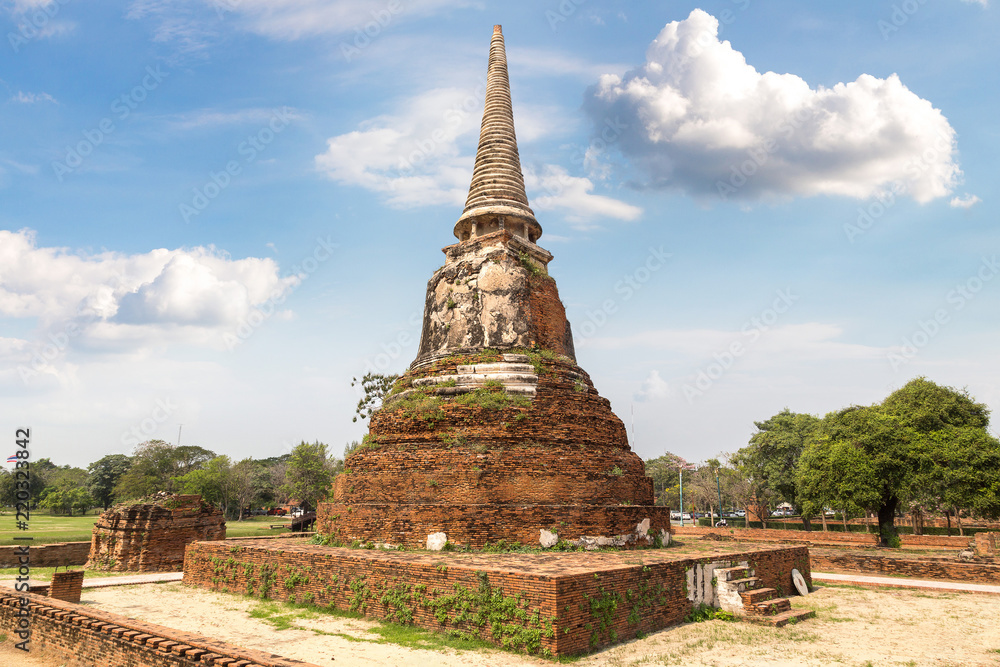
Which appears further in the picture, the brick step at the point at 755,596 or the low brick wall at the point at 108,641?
the brick step at the point at 755,596

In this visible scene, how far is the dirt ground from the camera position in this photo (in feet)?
28.0

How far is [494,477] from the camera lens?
13.4m

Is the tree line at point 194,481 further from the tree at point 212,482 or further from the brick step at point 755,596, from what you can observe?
the brick step at point 755,596

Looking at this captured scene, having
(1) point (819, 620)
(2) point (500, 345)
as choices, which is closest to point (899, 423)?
(1) point (819, 620)

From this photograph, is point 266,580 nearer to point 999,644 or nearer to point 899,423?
point 999,644

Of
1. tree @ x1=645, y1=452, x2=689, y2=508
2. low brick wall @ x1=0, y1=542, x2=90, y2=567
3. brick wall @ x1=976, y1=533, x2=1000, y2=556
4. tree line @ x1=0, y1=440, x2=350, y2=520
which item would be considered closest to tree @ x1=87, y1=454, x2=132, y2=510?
tree line @ x1=0, y1=440, x2=350, y2=520

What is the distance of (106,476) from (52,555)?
6377cm

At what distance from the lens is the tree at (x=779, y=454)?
3697 centimetres

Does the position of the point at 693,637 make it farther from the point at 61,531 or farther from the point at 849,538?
the point at 61,531

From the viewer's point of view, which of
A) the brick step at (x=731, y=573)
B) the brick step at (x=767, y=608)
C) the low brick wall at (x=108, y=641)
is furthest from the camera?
the brick step at (x=731, y=573)

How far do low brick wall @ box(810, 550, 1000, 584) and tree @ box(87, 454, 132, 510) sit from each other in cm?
7404

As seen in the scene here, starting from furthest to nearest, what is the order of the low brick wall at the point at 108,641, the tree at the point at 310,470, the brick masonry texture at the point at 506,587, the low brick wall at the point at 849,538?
the tree at the point at 310,470 < the low brick wall at the point at 849,538 < the brick masonry texture at the point at 506,587 < the low brick wall at the point at 108,641

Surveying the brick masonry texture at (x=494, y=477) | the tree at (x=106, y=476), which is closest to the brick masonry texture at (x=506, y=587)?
the brick masonry texture at (x=494, y=477)

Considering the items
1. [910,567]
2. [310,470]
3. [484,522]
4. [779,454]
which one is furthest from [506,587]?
[310,470]
